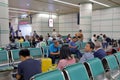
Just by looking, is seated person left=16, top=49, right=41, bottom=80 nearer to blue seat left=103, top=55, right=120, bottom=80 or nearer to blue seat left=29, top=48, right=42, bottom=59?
blue seat left=103, top=55, right=120, bottom=80

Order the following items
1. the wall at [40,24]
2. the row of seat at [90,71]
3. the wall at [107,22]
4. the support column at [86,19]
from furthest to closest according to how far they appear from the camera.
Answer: the wall at [40,24] < the wall at [107,22] < the support column at [86,19] < the row of seat at [90,71]

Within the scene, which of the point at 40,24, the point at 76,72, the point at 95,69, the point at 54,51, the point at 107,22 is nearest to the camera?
the point at 76,72

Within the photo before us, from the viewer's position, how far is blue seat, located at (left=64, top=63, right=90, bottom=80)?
7.58 feet

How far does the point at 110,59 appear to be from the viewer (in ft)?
11.5

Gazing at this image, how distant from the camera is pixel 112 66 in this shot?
3.53 metres

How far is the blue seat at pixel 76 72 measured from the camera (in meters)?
2.31

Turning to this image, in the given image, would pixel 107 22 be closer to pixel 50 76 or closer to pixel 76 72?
pixel 76 72

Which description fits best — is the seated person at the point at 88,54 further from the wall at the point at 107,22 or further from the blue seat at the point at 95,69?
the wall at the point at 107,22

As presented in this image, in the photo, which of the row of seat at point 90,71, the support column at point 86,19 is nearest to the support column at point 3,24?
the row of seat at point 90,71

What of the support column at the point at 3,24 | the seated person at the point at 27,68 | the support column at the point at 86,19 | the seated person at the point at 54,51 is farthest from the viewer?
the support column at the point at 86,19

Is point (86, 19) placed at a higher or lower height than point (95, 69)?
higher

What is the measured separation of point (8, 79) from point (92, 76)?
2.13 meters

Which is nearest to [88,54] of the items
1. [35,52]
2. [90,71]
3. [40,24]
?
[90,71]

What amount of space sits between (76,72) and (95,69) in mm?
676
